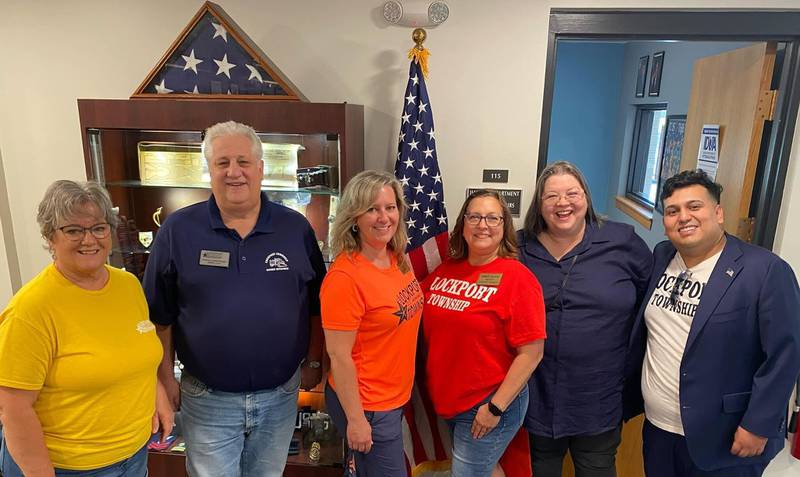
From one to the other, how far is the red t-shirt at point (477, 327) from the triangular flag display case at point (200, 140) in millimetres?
466

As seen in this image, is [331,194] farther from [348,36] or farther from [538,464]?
[538,464]

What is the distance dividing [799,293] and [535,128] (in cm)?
122

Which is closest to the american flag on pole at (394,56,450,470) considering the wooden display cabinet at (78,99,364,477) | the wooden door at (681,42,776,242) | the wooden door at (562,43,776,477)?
the wooden display cabinet at (78,99,364,477)

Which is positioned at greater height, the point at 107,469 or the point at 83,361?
the point at 83,361

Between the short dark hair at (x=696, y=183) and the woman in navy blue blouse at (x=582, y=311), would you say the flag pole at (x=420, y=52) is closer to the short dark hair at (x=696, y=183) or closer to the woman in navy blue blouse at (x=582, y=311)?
the woman in navy blue blouse at (x=582, y=311)

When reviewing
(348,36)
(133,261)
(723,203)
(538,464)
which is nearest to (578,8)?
(348,36)

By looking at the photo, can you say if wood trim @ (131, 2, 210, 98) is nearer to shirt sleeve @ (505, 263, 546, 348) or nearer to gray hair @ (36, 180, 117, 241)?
gray hair @ (36, 180, 117, 241)

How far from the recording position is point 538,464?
1.86 metres

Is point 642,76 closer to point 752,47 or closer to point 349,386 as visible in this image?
point 752,47

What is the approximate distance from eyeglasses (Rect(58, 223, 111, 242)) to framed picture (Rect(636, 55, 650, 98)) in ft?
13.6

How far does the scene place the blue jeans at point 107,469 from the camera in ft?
4.42

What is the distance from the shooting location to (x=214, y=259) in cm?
152

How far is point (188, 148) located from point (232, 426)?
1.29 meters

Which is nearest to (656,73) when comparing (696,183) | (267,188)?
(696,183)
